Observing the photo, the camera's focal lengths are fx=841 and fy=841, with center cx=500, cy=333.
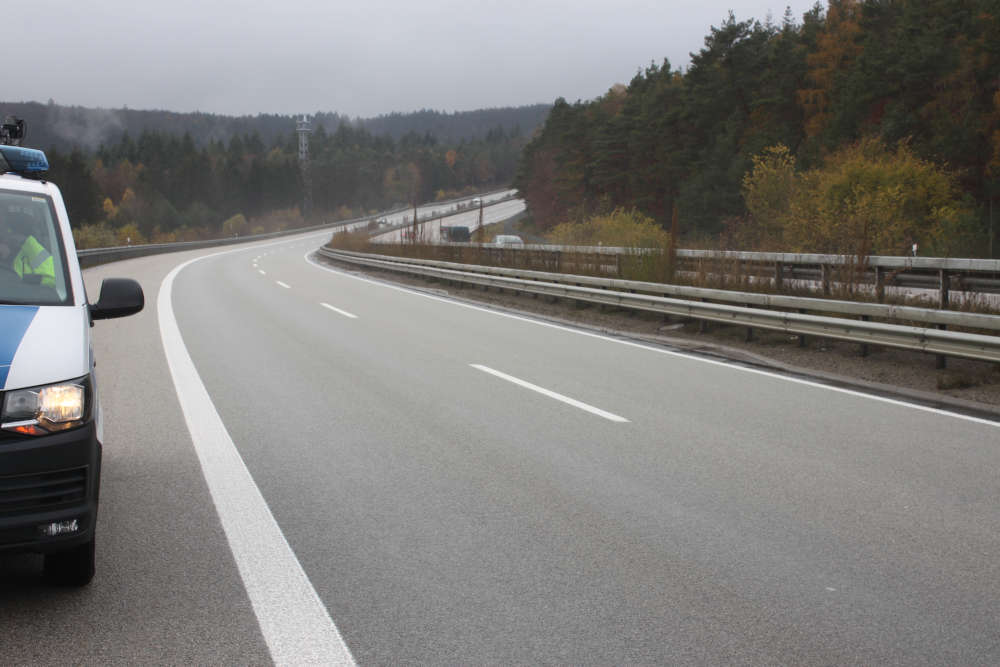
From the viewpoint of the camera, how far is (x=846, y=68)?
5825cm

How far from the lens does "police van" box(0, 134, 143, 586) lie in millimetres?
3266

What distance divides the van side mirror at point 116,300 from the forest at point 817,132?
694 inches

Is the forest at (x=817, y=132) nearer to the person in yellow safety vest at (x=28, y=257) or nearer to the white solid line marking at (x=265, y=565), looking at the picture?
the white solid line marking at (x=265, y=565)

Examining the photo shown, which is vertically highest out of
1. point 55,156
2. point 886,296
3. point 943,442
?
point 55,156

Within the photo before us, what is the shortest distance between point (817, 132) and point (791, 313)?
53.1m

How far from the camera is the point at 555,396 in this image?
834 centimetres

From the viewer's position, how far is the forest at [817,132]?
145 feet

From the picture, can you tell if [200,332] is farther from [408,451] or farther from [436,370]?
[408,451]

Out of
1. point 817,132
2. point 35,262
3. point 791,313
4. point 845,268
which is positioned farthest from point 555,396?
point 817,132

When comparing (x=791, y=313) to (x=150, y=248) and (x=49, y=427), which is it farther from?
(x=150, y=248)

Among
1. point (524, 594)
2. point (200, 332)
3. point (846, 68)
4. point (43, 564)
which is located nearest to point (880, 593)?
point (524, 594)

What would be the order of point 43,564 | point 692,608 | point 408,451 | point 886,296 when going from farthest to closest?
point 886,296, point 408,451, point 43,564, point 692,608

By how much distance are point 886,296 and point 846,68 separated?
53594 millimetres

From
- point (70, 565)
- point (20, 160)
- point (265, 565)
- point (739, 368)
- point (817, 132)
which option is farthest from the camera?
point (817, 132)
